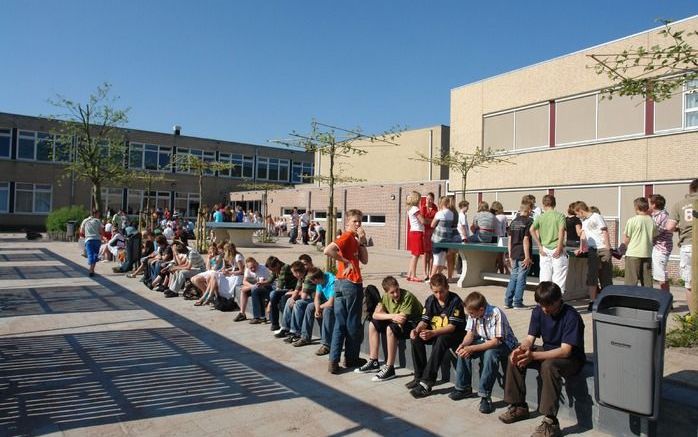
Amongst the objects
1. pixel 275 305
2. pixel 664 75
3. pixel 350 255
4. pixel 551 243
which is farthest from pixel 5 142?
pixel 664 75

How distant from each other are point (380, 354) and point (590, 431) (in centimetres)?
249

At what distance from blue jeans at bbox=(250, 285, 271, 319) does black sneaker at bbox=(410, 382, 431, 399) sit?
3.70m

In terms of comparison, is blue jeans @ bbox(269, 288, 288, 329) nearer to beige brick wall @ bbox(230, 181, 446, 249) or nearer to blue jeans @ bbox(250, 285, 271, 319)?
blue jeans @ bbox(250, 285, 271, 319)

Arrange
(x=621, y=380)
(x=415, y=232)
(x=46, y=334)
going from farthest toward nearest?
(x=415, y=232)
(x=46, y=334)
(x=621, y=380)

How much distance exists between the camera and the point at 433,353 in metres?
5.29

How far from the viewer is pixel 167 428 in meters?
4.41

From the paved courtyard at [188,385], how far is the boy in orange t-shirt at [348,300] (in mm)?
362

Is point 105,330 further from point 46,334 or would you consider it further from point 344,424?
point 344,424

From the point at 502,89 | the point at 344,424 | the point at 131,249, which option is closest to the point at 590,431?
the point at 344,424

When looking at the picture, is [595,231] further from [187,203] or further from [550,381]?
[187,203]

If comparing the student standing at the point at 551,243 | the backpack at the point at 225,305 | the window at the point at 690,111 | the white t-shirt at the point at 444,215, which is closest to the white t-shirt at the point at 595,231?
the student standing at the point at 551,243

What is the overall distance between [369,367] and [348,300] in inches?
30.1

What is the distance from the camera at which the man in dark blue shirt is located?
4344 mm

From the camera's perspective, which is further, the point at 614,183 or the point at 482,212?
the point at 614,183
